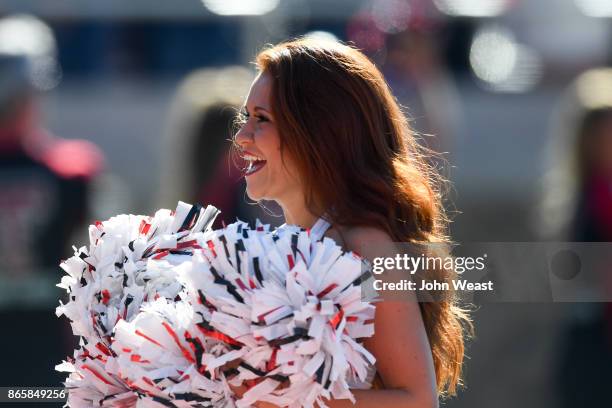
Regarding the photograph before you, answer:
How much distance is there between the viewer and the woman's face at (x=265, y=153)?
2.40 meters

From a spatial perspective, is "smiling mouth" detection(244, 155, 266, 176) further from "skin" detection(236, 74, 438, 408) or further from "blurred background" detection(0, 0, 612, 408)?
"blurred background" detection(0, 0, 612, 408)

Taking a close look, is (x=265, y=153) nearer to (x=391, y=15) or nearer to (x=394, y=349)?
(x=394, y=349)

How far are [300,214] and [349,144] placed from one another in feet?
0.58

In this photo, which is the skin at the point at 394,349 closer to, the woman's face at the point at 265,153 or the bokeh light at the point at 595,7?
the woman's face at the point at 265,153

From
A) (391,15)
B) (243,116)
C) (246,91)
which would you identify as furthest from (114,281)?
(391,15)

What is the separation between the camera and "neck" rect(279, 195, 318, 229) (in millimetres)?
2385

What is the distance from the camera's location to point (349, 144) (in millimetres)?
2348

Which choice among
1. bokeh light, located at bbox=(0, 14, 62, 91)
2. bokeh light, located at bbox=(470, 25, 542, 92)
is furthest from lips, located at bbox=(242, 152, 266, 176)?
bokeh light, located at bbox=(470, 25, 542, 92)

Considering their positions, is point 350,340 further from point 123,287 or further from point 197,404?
point 123,287

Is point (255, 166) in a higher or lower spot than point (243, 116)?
lower

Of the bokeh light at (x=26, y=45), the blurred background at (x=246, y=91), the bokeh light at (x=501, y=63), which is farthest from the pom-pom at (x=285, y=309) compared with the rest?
the bokeh light at (x=501, y=63)

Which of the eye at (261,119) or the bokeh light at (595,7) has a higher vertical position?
the bokeh light at (595,7)

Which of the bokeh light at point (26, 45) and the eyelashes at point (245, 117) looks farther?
the bokeh light at point (26, 45)

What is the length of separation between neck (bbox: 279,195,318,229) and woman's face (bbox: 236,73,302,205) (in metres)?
0.02
